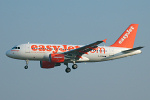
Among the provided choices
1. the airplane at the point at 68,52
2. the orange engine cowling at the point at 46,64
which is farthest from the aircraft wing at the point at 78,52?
the orange engine cowling at the point at 46,64

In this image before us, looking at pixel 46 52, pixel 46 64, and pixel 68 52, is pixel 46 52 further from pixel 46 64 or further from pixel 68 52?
pixel 46 64

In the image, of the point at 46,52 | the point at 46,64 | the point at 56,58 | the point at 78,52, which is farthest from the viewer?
the point at 46,64

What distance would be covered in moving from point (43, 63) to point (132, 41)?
17.5 metres

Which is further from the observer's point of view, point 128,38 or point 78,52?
point 128,38

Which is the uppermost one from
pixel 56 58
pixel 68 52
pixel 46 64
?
pixel 68 52

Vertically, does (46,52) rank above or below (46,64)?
above

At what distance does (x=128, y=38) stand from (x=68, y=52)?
1470cm

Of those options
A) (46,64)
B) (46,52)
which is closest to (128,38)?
(46,64)

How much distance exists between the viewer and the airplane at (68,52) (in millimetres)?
62281

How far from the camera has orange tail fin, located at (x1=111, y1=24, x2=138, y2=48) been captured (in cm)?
7031

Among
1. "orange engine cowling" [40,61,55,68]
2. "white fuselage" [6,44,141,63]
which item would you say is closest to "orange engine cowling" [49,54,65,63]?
"white fuselage" [6,44,141,63]

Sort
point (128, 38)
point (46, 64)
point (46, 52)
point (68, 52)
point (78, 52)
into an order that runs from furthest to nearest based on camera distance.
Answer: point (128, 38) → point (46, 64) → point (78, 52) → point (46, 52) → point (68, 52)

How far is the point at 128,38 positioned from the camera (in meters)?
71.4

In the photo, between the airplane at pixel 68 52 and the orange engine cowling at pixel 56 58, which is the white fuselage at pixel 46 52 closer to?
the airplane at pixel 68 52
